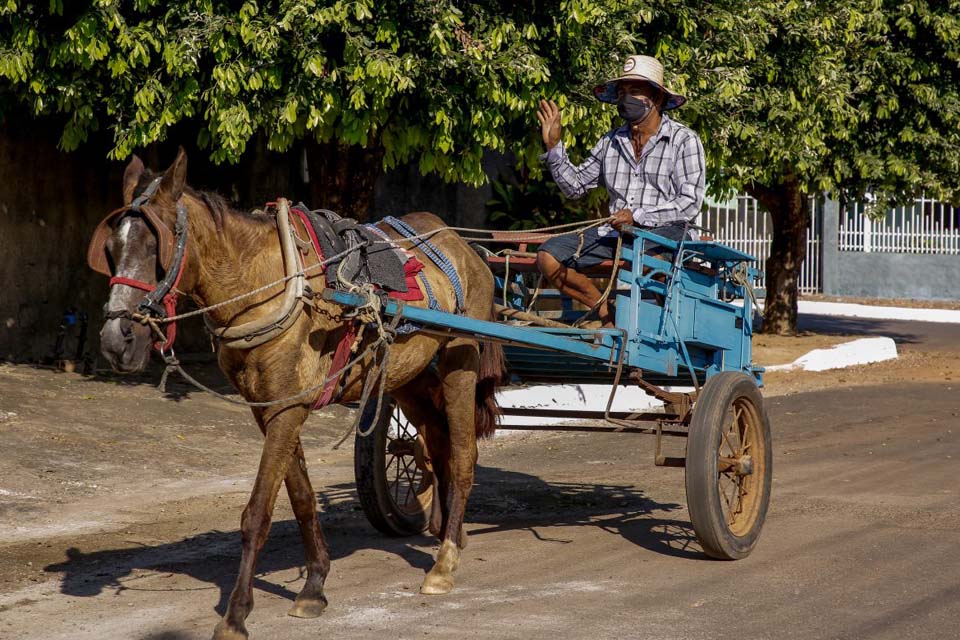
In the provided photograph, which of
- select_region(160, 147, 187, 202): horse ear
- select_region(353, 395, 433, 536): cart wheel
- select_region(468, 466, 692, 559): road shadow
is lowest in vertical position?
select_region(468, 466, 692, 559): road shadow

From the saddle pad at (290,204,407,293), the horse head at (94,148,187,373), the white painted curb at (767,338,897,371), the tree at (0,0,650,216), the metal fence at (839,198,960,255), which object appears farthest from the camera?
the metal fence at (839,198,960,255)

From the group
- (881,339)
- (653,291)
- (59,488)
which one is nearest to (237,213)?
(653,291)

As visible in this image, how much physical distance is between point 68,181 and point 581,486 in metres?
7.08

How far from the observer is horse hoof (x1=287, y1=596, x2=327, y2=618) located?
220 inches

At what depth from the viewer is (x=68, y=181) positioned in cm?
1328

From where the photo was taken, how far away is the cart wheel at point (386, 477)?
23.9 ft

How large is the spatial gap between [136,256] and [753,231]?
75.0 feet

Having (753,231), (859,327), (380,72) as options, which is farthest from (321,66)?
(753,231)

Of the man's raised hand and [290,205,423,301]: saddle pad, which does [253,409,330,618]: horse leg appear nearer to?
[290,205,423,301]: saddle pad

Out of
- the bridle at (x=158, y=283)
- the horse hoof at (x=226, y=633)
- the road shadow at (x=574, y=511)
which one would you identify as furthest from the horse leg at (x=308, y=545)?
the road shadow at (x=574, y=511)

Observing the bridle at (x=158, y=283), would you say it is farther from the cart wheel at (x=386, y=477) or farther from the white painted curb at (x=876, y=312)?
the white painted curb at (x=876, y=312)

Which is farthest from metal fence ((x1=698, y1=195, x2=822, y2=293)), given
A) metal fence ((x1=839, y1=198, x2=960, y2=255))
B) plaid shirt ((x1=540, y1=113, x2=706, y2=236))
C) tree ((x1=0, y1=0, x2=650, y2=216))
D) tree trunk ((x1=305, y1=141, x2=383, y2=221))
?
plaid shirt ((x1=540, y1=113, x2=706, y2=236))

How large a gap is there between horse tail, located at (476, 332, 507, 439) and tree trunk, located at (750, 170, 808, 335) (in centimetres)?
1220

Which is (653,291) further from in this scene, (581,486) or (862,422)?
(862,422)
